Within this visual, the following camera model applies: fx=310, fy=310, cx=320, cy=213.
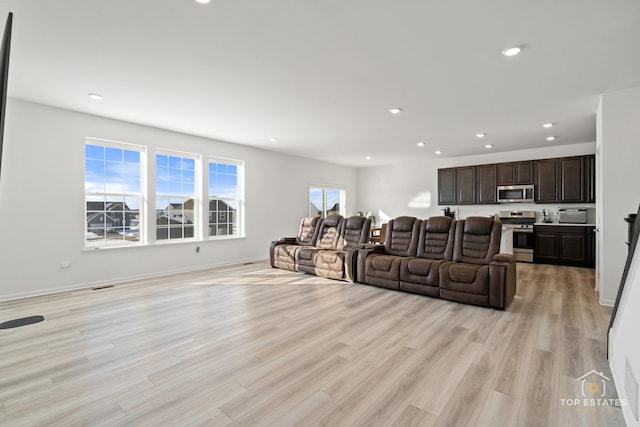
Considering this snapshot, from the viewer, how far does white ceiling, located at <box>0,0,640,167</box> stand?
90.9 inches

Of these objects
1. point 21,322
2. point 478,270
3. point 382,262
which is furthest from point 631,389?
point 21,322

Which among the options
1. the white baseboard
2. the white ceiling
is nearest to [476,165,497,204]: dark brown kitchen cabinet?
the white ceiling

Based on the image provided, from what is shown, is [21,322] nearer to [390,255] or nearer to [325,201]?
Result: [390,255]

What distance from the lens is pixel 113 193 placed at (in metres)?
5.07

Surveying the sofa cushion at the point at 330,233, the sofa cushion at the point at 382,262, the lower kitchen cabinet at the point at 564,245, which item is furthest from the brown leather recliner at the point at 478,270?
the lower kitchen cabinet at the point at 564,245

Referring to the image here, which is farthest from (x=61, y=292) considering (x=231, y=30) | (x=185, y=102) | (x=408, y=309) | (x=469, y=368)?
(x=469, y=368)

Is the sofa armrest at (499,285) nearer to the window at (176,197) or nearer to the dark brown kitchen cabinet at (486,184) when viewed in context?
the dark brown kitchen cabinet at (486,184)

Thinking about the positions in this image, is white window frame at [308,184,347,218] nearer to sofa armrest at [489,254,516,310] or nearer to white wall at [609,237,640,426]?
sofa armrest at [489,254,516,310]

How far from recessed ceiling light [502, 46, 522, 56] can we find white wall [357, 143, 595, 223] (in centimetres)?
536

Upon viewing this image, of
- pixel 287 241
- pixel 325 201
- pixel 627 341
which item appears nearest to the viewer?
pixel 627 341

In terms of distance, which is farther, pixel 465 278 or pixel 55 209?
pixel 55 209

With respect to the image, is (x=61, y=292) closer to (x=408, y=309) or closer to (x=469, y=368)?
(x=408, y=309)

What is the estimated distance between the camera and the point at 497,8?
225cm

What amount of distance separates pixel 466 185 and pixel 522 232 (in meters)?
1.74
